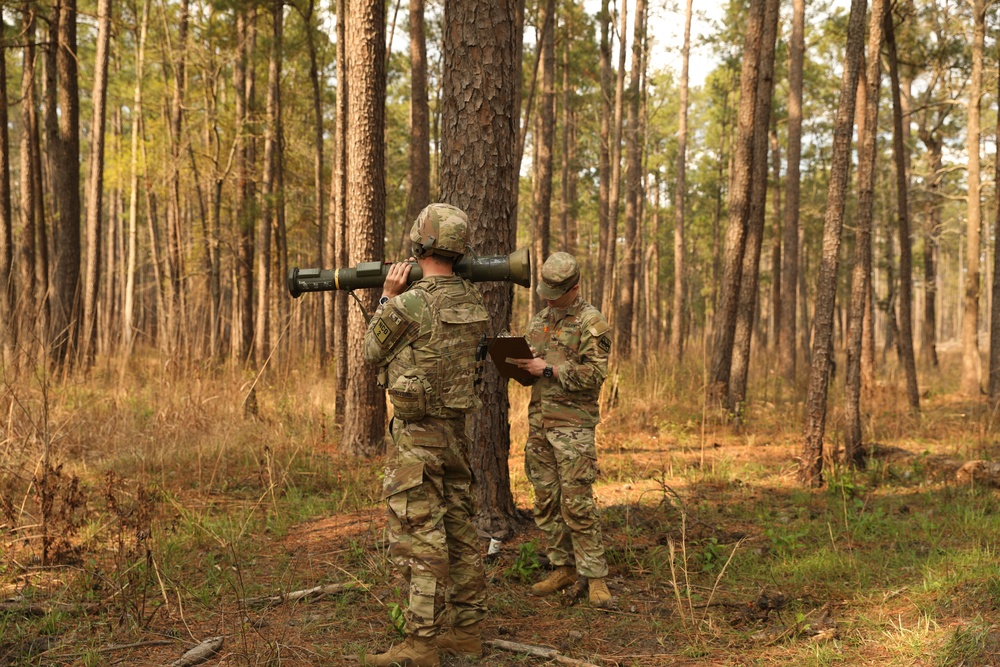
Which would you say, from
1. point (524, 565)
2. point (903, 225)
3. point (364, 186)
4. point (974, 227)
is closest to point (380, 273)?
point (524, 565)

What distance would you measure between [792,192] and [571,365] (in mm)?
11694

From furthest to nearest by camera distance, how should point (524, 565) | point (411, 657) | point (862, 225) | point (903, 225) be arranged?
point (903, 225)
point (862, 225)
point (524, 565)
point (411, 657)

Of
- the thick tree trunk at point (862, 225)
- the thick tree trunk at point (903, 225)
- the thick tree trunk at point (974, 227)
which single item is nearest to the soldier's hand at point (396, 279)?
the thick tree trunk at point (862, 225)

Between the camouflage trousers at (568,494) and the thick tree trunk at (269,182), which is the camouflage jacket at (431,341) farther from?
the thick tree trunk at (269,182)

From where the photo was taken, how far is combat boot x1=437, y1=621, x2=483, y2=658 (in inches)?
127

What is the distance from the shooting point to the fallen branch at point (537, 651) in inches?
123

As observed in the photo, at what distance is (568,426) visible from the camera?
407 centimetres

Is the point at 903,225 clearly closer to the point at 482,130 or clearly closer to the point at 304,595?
the point at 482,130

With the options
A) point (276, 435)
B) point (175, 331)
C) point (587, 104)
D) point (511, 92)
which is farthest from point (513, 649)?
point (587, 104)

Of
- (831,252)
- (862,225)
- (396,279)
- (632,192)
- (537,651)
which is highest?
(632,192)

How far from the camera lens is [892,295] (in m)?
18.9

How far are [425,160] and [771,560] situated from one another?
834 centimetres

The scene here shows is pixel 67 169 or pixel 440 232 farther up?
pixel 67 169

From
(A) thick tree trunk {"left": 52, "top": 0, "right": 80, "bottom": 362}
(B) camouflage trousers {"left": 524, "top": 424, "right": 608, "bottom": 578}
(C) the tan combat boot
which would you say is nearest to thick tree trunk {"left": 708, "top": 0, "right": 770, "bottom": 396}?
(B) camouflage trousers {"left": 524, "top": 424, "right": 608, "bottom": 578}
